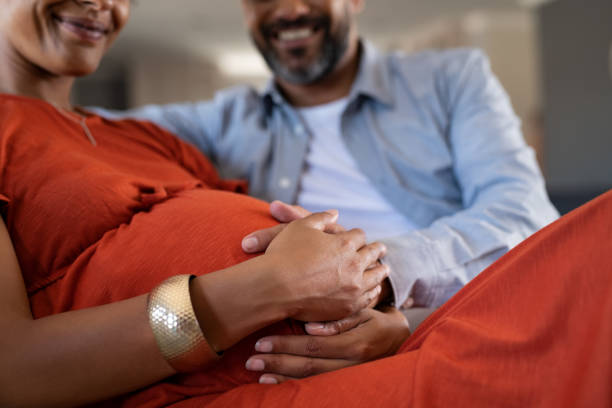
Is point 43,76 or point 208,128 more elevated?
point 43,76

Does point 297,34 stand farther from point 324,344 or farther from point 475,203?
point 324,344

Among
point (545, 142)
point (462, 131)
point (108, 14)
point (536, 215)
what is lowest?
point (545, 142)

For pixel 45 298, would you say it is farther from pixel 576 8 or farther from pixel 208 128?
pixel 576 8

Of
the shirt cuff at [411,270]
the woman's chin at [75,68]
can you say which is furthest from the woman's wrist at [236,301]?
the woman's chin at [75,68]

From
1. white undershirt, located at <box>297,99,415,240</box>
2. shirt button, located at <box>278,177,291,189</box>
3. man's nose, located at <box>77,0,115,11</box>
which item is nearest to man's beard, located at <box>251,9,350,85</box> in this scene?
white undershirt, located at <box>297,99,415,240</box>

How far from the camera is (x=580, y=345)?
1.51 feet

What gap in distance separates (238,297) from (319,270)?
107 millimetres

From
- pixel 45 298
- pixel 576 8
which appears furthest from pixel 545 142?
pixel 45 298

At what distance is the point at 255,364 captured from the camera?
0.58m

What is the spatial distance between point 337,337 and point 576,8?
569 centimetres

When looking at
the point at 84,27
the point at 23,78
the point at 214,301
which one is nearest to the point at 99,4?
the point at 84,27

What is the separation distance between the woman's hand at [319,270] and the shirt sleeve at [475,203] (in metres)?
0.16

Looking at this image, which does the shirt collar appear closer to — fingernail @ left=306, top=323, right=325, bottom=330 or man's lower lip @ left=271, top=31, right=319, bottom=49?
man's lower lip @ left=271, top=31, right=319, bottom=49

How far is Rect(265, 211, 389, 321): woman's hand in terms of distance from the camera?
0.59 metres
